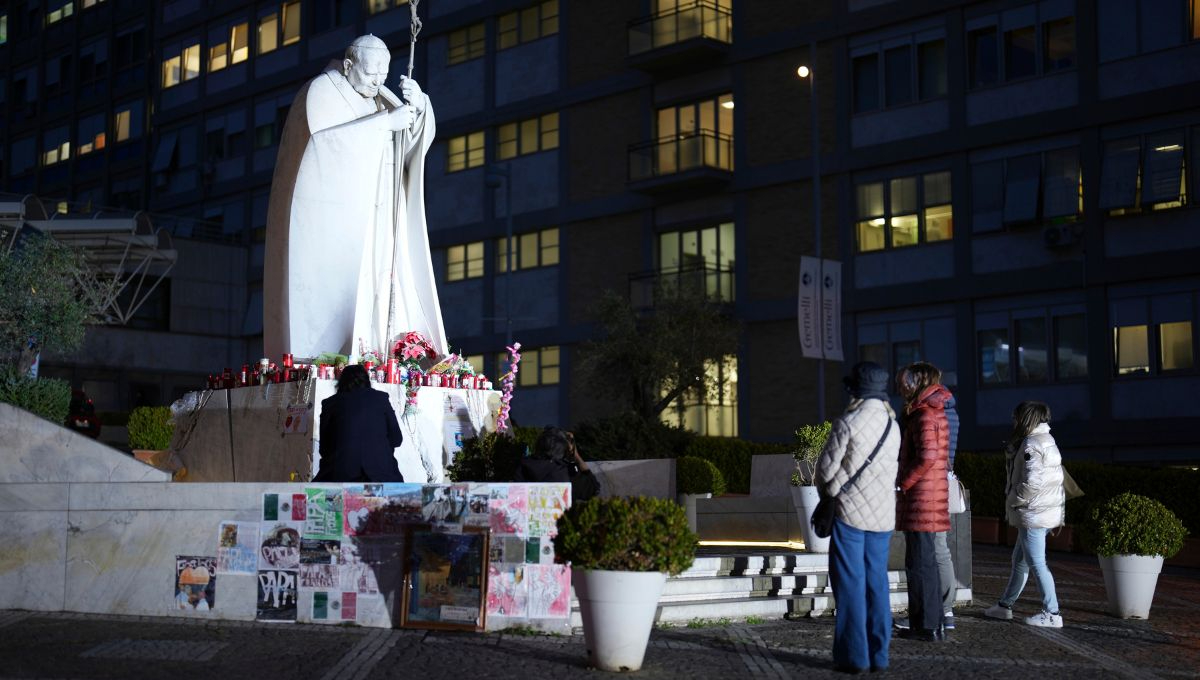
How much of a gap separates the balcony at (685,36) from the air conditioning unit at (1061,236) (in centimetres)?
1075

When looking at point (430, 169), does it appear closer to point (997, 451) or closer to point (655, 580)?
point (997, 451)

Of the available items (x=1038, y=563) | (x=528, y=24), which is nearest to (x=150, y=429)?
(x=1038, y=563)

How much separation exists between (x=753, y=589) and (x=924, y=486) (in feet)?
8.48

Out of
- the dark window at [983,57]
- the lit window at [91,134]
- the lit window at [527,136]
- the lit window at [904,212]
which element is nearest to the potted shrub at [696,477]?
the lit window at [904,212]

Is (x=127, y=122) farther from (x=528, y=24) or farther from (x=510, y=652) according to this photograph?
(x=510, y=652)

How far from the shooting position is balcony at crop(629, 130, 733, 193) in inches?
1432

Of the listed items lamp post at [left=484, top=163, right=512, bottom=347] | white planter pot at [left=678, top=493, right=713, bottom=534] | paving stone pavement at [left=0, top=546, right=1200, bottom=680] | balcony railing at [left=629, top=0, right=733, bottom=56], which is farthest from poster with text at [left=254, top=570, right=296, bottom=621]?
balcony railing at [left=629, top=0, right=733, bottom=56]

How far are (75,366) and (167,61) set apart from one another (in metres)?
15.6

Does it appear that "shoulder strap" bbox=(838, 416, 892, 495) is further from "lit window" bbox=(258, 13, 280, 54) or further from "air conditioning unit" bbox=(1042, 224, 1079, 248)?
"lit window" bbox=(258, 13, 280, 54)

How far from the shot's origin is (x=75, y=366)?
46.2 meters

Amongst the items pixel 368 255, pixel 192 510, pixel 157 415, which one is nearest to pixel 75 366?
pixel 157 415

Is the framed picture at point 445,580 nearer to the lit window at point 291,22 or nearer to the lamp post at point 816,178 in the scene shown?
the lamp post at point 816,178

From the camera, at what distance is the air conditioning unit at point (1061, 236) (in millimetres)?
30234

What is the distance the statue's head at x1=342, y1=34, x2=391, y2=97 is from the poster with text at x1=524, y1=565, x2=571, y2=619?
7149 mm
